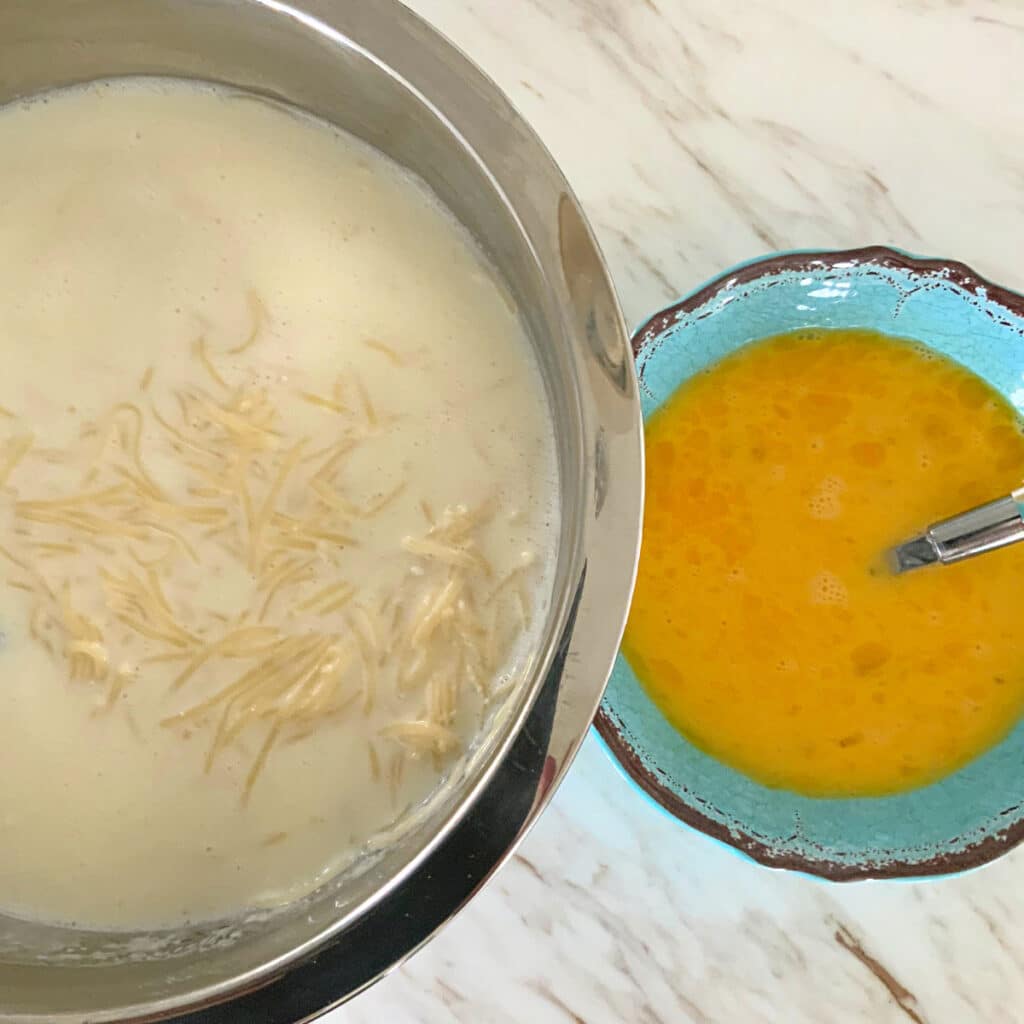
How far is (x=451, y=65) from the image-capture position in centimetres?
60

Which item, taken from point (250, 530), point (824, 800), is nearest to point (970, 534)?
point (824, 800)

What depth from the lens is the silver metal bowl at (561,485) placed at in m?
0.57

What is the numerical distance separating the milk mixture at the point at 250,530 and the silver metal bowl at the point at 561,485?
0.09ft

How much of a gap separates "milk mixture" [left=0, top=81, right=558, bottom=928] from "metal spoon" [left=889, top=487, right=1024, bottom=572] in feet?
1.07

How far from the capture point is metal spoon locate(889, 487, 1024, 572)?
2.39 ft

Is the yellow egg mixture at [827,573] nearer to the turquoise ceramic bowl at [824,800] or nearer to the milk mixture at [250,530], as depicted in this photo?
the turquoise ceramic bowl at [824,800]

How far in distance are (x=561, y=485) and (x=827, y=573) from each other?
30 cm

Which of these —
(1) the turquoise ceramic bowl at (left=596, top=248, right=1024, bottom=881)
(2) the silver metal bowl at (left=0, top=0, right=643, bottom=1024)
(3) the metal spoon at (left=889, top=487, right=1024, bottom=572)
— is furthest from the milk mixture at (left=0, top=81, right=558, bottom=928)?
(3) the metal spoon at (left=889, top=487, right=1024, bottom=572)

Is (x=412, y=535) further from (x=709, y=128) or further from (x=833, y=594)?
(x=709, y=128)

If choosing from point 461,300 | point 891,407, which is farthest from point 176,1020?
point 891,407

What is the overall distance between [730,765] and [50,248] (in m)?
0.68

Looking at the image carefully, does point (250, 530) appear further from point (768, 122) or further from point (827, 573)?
point (768, 122)

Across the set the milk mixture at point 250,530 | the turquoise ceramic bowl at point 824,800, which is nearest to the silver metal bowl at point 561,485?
the milk mixture at point 250,530

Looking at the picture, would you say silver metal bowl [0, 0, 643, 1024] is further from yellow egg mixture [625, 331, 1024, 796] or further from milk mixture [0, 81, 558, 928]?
yellow egg mixture [625, 331, 1024, 796]
